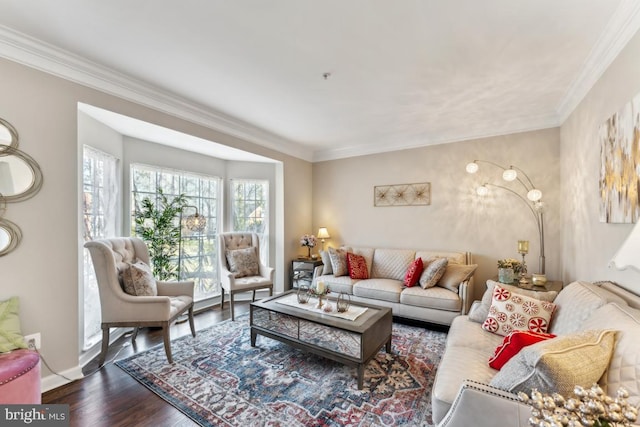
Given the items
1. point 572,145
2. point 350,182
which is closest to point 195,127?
point 350,182

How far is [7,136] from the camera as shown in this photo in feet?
6.33

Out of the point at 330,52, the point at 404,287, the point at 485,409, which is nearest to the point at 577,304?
the point at 485,409

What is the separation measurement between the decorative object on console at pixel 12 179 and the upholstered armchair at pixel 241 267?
205cm

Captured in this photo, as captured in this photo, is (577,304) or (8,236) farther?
(8,236)

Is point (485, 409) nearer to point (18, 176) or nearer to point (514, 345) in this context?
point (514, 345)

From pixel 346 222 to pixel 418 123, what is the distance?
2037 millimetres

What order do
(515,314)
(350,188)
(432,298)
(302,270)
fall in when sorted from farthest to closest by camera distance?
(350,188), (302,270), (432,298), (515,314)

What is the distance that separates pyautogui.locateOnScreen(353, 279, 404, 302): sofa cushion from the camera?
11.4 ft

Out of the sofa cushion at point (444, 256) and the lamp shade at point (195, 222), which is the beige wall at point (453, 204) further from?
the lamp shade at point (195, 222)

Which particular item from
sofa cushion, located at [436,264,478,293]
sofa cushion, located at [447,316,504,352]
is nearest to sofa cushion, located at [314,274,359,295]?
sofa cushion, located at [436,264,478,293]

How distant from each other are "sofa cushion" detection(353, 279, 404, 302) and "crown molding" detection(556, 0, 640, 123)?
2736mm

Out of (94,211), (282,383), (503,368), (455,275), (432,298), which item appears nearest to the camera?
(503,368)

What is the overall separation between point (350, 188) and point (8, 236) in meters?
4.07

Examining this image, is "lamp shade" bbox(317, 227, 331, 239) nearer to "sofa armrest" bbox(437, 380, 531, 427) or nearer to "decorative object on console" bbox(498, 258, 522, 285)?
"decorative object on console" bbox(498, 258, 522, 285)
